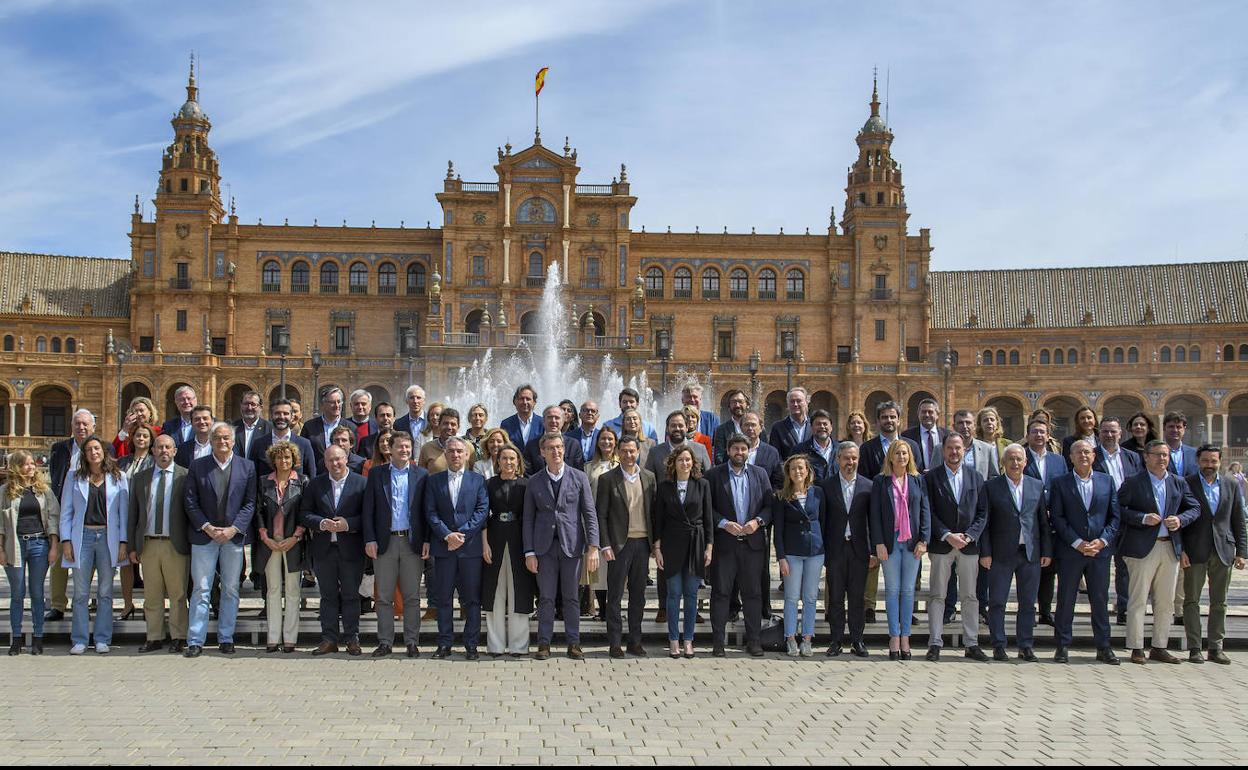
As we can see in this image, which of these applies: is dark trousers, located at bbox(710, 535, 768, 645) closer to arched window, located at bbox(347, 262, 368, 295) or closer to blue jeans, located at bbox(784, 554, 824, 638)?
blue jeans, located at bbox(784, 554, 824, 638)

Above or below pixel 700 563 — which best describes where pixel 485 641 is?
below

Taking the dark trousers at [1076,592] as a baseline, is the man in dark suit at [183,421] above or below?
above

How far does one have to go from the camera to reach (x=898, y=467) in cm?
1020

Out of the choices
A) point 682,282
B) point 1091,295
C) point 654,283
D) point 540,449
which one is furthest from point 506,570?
point 1091,295

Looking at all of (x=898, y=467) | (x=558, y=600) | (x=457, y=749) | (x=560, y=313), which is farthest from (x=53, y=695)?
(x=560, y=313)

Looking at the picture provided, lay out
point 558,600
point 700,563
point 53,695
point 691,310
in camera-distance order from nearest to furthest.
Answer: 1. point 53,695
2. point 700,563
3. point 558,600
4. point 691,310

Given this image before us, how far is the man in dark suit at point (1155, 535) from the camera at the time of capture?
1015 cm

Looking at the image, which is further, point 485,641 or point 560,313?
point 560,313

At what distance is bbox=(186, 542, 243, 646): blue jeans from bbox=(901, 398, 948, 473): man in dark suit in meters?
7.00

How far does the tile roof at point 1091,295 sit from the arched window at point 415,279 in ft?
98.8

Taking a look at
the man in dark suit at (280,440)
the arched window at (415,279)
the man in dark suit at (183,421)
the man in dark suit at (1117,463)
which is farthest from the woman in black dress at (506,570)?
the arched window at (415,279)

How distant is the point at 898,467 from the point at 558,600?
359 cm

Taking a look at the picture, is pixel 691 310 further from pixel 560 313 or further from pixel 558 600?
pixel 558 600

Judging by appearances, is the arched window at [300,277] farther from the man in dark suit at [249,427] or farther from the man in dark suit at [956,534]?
the man in dark suit at [956,534]
